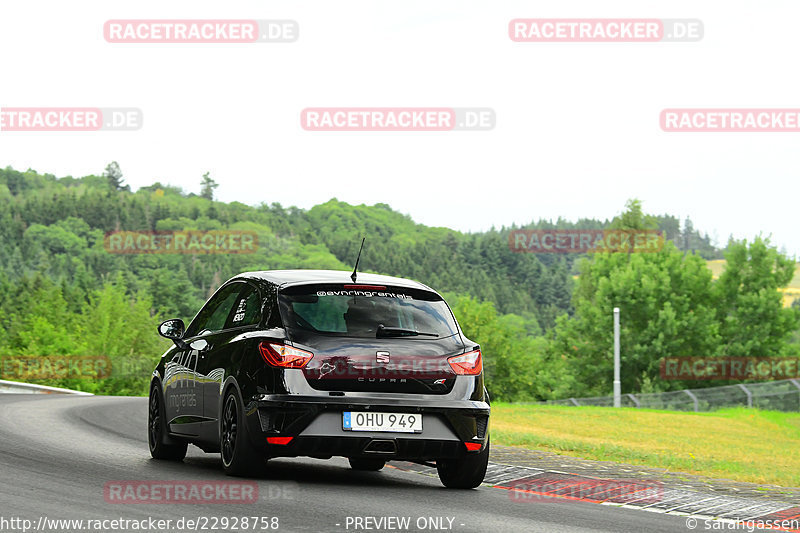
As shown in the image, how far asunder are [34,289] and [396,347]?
141m

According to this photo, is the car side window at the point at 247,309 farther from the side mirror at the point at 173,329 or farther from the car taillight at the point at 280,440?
the car taillight at the point at 280,440

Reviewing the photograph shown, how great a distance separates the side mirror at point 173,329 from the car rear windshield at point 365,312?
1.96m

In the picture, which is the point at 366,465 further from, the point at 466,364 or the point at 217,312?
the point at 466,364

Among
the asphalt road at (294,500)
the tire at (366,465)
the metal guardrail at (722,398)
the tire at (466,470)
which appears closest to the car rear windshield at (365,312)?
the tire at (466,470)

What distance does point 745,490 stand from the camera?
9617 millimetres

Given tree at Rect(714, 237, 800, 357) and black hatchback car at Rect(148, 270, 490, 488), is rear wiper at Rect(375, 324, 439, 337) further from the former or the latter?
tree at Rect(714, 237, 800, 357)

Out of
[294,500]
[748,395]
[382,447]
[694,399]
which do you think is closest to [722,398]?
[748,395]

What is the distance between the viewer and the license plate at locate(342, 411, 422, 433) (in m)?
8.66

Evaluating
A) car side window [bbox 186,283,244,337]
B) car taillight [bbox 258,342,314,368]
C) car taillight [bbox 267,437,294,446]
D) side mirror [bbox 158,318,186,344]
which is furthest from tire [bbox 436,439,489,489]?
side mirror [bbox 158,318,186,344]

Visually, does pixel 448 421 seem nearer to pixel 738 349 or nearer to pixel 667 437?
pixel 667 437

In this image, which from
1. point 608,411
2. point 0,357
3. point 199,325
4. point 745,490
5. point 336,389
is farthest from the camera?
point 0,357

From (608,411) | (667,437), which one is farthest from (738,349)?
(667,437)

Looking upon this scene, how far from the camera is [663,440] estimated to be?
68.1 ft

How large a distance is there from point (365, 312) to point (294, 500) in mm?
1746
